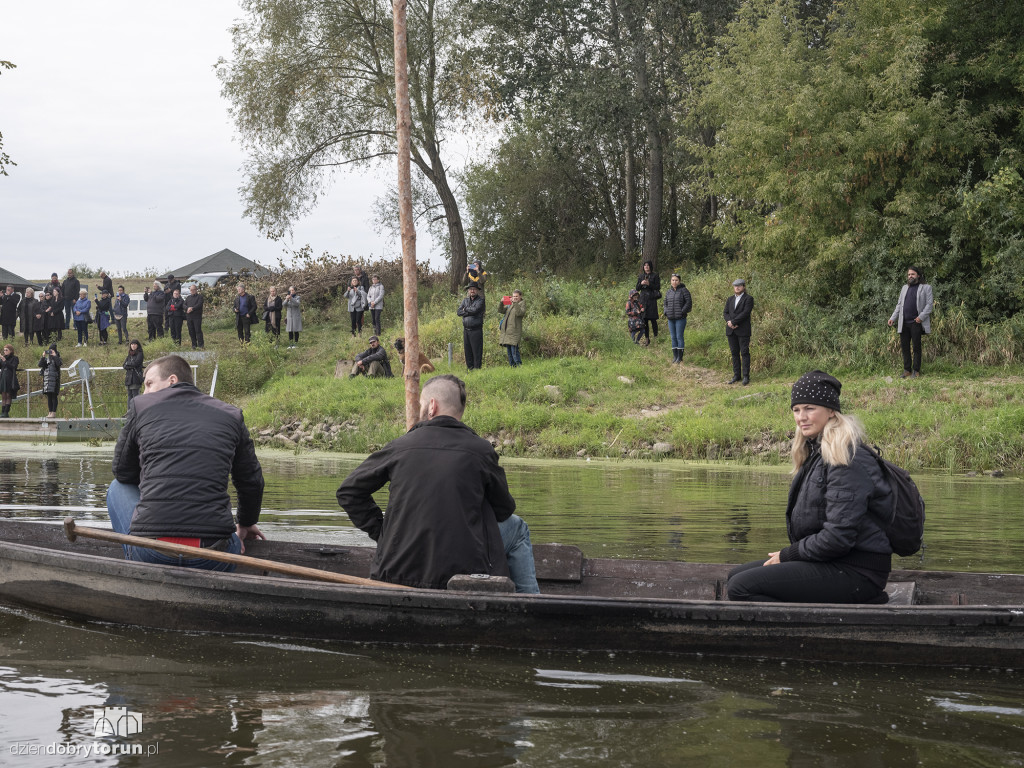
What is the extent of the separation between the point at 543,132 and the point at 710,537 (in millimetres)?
27219

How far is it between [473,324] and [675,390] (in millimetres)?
4572

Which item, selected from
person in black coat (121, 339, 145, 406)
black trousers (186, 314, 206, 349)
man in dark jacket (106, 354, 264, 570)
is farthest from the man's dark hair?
black trousers (186, 314, 206, 349)

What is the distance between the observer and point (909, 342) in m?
18.5

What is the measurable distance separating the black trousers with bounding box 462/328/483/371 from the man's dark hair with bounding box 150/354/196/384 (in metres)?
15.9

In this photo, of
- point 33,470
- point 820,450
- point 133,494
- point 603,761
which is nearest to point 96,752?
point 603,761

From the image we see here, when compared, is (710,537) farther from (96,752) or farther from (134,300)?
(134,300)

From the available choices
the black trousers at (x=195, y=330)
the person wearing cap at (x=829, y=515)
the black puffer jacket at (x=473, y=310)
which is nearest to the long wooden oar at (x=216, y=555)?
the person wearing cap at (x=829, y=515)

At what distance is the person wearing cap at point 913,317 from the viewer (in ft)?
59.6

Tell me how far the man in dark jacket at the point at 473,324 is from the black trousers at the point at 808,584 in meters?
16.4

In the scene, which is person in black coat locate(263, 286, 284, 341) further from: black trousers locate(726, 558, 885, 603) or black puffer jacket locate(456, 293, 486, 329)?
black trousers locate(726, 558, 885, 603)

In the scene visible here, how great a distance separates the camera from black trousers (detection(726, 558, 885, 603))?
5137 mm

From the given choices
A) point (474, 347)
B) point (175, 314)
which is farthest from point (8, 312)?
point (474, 347)

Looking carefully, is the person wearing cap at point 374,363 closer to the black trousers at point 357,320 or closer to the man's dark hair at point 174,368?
the black trousers at point 357,320

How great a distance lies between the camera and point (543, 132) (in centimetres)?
3456
